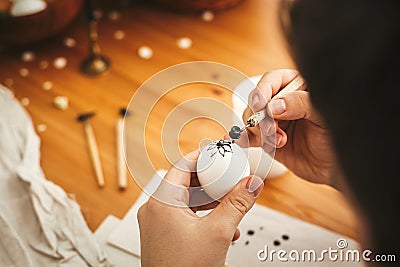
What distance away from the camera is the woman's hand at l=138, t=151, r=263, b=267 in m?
0.60

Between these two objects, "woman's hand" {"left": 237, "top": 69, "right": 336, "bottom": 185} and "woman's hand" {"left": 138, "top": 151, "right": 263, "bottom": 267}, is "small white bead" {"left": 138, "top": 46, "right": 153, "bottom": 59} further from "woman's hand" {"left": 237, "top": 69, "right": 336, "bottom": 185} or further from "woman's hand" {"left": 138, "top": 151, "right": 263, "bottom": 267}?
"woman's hand" {"left": 138, "top": 151, "right": 263, "bottom": 267}

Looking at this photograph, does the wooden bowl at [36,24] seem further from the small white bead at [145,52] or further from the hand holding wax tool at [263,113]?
the hand holding wax tool at [263,113]

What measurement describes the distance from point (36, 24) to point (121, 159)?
34 cm

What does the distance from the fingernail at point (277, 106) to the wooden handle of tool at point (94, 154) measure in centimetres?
36

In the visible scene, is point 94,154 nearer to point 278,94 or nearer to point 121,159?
point 121,159

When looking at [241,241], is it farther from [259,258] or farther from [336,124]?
[336,124]

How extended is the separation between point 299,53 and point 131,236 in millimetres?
557

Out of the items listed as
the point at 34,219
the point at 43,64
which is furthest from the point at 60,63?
the point at 34,219

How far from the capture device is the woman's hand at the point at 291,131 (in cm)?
68

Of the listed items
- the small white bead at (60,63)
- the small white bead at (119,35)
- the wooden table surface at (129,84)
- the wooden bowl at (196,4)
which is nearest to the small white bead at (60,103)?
the wooden table surface at (129,84)

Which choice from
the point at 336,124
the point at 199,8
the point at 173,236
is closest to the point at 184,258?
the point at 173,236

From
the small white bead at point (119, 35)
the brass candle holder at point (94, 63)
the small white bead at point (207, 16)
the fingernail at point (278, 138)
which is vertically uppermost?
the fingernail at point (278, 138)

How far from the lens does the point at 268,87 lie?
730 mm

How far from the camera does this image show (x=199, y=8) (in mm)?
1202
